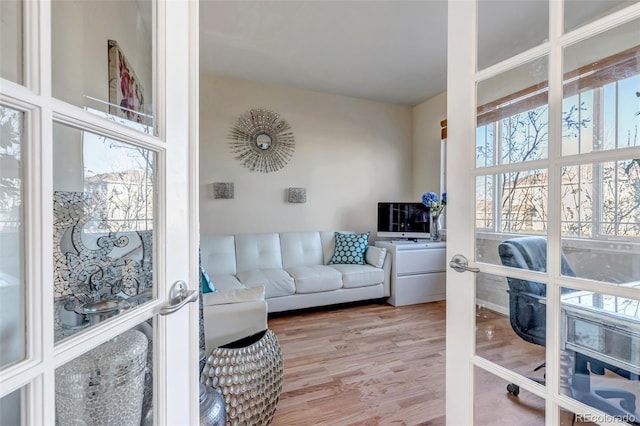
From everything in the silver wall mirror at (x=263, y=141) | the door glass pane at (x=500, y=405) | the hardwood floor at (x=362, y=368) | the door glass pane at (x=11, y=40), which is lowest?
the hardwood floor at (x=362, y=368)

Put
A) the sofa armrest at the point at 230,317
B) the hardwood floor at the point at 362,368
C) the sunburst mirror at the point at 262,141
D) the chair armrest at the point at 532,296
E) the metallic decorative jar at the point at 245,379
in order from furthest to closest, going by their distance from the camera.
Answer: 1. the sunburst mirror at the point at 262,141
2. the hardwood floor at the point at 362,368
3. the sofa armrest at the point at 230,317
4. the metallic decorative jar at the point at 245,379
5. the chair armrest at the point at 532,296

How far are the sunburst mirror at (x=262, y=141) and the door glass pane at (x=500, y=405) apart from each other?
321 centimetres

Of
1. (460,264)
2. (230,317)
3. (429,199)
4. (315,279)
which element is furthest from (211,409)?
(429,199)

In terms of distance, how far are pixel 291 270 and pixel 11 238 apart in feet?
9.38

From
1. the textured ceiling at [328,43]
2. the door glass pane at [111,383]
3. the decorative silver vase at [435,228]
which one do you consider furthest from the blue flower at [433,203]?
the door glass pane at [111,383]

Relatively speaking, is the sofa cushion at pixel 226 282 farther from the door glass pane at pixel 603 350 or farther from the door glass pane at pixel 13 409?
the door glass pane at pixel 603 350

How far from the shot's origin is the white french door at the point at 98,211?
0.43 metres

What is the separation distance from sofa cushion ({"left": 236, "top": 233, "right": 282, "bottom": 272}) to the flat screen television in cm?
146

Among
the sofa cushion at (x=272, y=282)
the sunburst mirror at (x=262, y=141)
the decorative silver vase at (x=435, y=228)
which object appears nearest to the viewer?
the sofa cushion at (x=272, y=282)

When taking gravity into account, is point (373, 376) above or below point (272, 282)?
below

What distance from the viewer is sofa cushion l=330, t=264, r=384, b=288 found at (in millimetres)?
3162

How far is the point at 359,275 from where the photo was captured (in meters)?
3.20

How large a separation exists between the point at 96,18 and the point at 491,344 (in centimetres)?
164

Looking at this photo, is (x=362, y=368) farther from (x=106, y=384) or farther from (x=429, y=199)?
(x=429, y=199)
